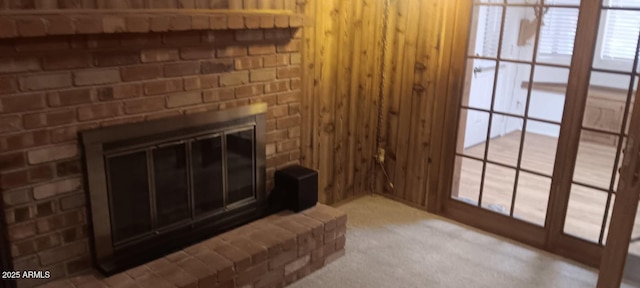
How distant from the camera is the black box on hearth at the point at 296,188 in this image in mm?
3041

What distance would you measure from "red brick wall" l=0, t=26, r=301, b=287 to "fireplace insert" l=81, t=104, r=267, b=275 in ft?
0.22

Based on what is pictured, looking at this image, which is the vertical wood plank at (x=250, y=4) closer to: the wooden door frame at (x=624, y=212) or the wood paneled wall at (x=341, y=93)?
the wood paneled wall at (x=341, y=93)

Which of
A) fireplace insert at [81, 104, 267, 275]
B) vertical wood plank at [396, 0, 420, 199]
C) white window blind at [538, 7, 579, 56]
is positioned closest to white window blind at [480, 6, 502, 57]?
white window blind at [538, 7, 579, 56]

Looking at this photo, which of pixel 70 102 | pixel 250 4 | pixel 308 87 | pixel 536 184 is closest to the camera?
pixel 70 102

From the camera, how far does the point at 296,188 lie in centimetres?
303

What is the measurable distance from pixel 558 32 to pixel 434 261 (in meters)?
2.07

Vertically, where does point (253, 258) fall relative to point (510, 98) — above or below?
below

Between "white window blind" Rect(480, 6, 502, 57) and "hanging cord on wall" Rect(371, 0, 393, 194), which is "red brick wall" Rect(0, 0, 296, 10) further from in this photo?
"white window blind" Rect(480, 6, 502, 57)

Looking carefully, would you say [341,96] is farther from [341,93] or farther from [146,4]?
[146,4]

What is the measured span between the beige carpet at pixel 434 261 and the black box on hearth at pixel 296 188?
0.41 meters

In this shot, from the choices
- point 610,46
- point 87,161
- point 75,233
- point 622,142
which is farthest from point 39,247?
point 610,46

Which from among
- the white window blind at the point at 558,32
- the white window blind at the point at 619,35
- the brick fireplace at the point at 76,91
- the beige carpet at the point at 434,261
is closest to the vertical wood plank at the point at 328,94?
the beige carpet at the point at 434,261

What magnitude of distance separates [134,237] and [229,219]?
0.55 m

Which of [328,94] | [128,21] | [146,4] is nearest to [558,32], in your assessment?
[328,94]
